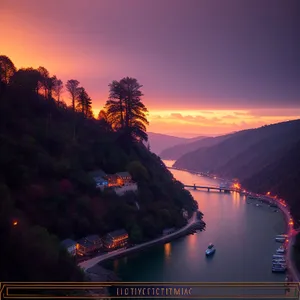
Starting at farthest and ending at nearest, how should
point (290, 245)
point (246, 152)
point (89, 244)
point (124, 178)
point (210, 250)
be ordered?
point (246, 152) < point (124, 178) < point (290, 245) < point (210, 250) < point (89, 244)

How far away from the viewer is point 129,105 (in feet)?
33.5

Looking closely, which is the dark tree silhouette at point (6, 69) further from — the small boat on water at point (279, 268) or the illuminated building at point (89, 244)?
the small boat on water at point (279, 268)

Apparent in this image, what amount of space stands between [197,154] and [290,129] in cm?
771

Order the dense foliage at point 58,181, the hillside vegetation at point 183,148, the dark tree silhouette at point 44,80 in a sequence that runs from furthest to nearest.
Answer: the hillside vegetation at point 183,148 → the dark tree silhouette at point 44,80 → the dense foliage at point 58,181

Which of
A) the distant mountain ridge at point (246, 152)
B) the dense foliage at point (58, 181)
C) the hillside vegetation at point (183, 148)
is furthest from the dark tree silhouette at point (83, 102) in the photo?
the hillside vegetation at point (183, 148)

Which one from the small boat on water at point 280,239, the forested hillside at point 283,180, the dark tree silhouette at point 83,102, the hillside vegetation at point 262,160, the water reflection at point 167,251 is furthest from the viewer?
the hillside vegetation at point 262,160

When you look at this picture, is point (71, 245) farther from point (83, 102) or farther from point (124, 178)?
point (83, 102)

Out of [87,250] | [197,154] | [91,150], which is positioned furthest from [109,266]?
[197,154]

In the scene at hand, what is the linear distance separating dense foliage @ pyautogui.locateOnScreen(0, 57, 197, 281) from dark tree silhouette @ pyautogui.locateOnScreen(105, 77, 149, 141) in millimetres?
259

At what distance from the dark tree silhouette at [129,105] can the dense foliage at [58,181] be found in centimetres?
26

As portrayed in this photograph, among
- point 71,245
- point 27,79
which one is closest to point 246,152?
point 27,79

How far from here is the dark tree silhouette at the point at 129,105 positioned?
401 inches

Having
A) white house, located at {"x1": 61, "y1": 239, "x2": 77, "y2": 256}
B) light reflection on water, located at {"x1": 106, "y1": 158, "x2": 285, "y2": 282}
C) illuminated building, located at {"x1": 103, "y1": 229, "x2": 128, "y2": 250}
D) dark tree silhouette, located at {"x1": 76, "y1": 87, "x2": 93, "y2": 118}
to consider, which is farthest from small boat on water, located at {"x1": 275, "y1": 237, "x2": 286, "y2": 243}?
dark tree silhouette, located at {"x1": 76, "y1": 87, "x2": 93, "y2": 118}

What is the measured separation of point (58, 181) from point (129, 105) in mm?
3367
